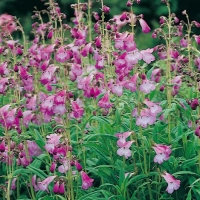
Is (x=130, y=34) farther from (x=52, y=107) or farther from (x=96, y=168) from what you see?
(x=96, y=168)

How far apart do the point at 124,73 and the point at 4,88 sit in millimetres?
936

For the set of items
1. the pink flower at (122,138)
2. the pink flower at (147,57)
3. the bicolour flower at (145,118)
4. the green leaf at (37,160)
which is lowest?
the green leaf at (37,160)

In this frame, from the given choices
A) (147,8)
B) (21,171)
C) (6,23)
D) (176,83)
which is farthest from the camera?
(147,8)

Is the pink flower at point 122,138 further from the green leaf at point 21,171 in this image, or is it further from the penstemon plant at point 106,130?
the green leaf at point 21,171

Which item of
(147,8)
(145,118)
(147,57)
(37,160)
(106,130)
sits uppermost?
(147,57)

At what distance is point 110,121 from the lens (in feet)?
17.2

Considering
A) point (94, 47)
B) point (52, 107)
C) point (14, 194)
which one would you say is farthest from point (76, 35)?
point (14, 194)

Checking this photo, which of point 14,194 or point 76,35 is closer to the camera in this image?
point 76,35

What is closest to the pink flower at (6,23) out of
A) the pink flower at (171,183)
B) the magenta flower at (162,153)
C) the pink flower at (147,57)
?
the pink flower at (147,57)

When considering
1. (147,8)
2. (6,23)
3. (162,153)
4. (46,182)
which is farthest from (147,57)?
(147,8)

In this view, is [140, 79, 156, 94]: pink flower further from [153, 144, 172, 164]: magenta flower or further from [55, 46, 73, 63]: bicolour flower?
[55, 46, 73, 63]: bicolour flower

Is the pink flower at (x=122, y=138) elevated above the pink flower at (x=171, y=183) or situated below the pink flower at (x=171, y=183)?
above

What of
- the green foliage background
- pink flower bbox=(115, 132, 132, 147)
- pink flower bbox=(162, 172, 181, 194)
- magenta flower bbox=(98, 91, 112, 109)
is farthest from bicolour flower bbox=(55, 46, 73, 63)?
the green foliage background

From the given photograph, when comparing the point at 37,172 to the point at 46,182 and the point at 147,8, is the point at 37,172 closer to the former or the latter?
the point at 46,182
